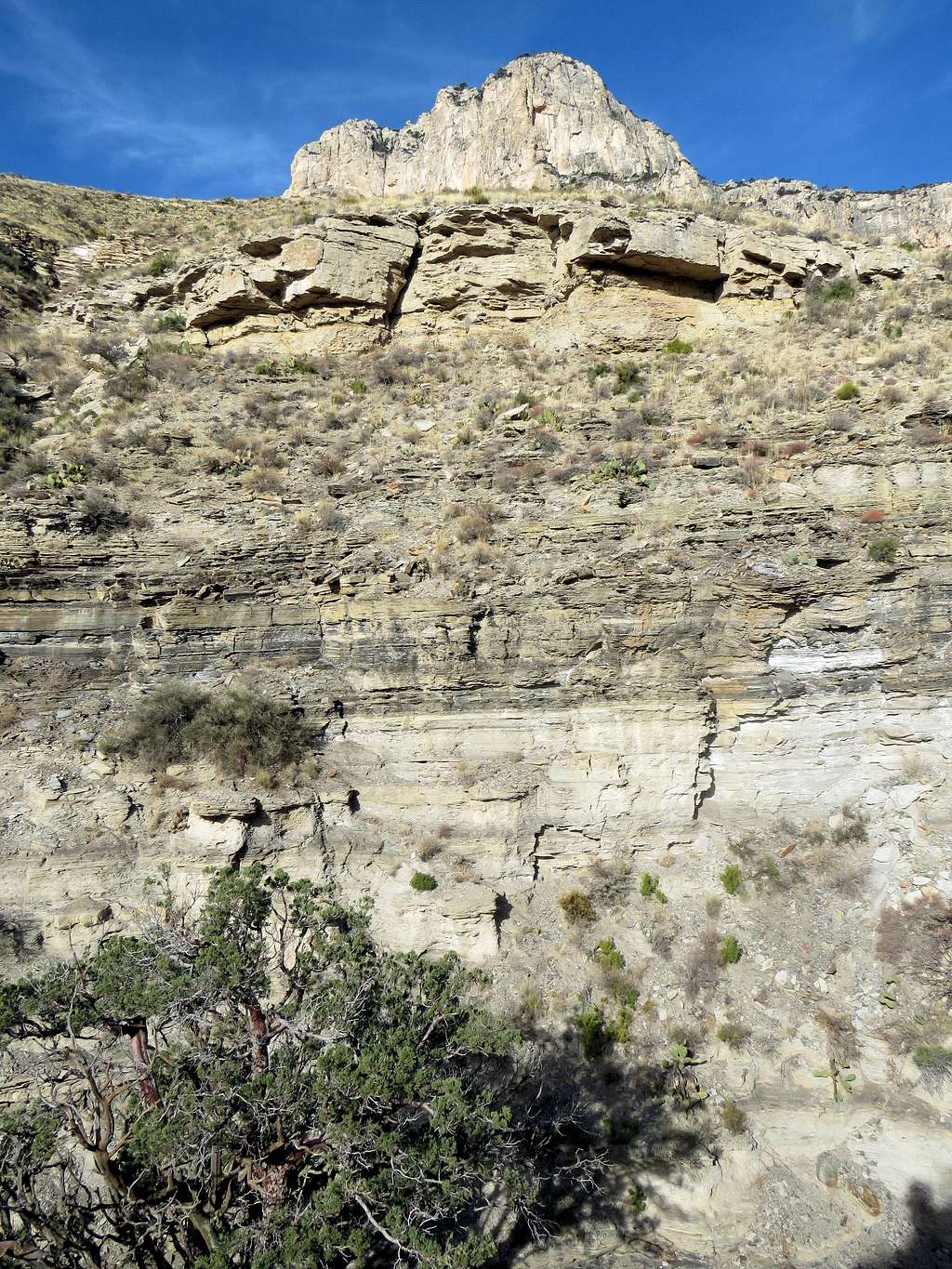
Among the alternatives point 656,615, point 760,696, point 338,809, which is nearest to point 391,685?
point 338,809

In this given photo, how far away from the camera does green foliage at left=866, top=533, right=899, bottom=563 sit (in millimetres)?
9938

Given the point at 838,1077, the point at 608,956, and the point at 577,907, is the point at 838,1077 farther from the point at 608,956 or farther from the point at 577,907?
the point at 577,907

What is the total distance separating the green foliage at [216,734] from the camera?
10180 millimetres

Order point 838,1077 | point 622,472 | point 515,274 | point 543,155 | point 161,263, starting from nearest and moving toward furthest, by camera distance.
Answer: point 838,1077 → point 622,472 → point 515,274 → point 161,263 → point 543,155

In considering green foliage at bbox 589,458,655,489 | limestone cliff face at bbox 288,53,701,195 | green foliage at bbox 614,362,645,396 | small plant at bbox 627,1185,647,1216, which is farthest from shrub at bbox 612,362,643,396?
limestone cliff face at bbox 288,53,701,195

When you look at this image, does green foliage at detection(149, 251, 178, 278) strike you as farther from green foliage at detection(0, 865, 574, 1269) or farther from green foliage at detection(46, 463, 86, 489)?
green foliage at detection(0, 865, 574, 1269)

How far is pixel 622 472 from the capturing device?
40.6ft

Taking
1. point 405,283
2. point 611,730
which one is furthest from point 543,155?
point 611,730

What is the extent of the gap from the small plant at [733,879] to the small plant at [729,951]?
0.71 m

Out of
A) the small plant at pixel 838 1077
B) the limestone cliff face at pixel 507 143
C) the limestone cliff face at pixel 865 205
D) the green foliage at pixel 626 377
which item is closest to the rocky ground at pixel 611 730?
the small plant at pixel 838 1077

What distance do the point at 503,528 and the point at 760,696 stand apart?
5581mm

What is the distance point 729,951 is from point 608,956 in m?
1.87

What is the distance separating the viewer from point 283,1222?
5.68m

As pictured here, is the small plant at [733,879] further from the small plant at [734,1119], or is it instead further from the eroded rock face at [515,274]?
the eroded rock face at [515,274]
